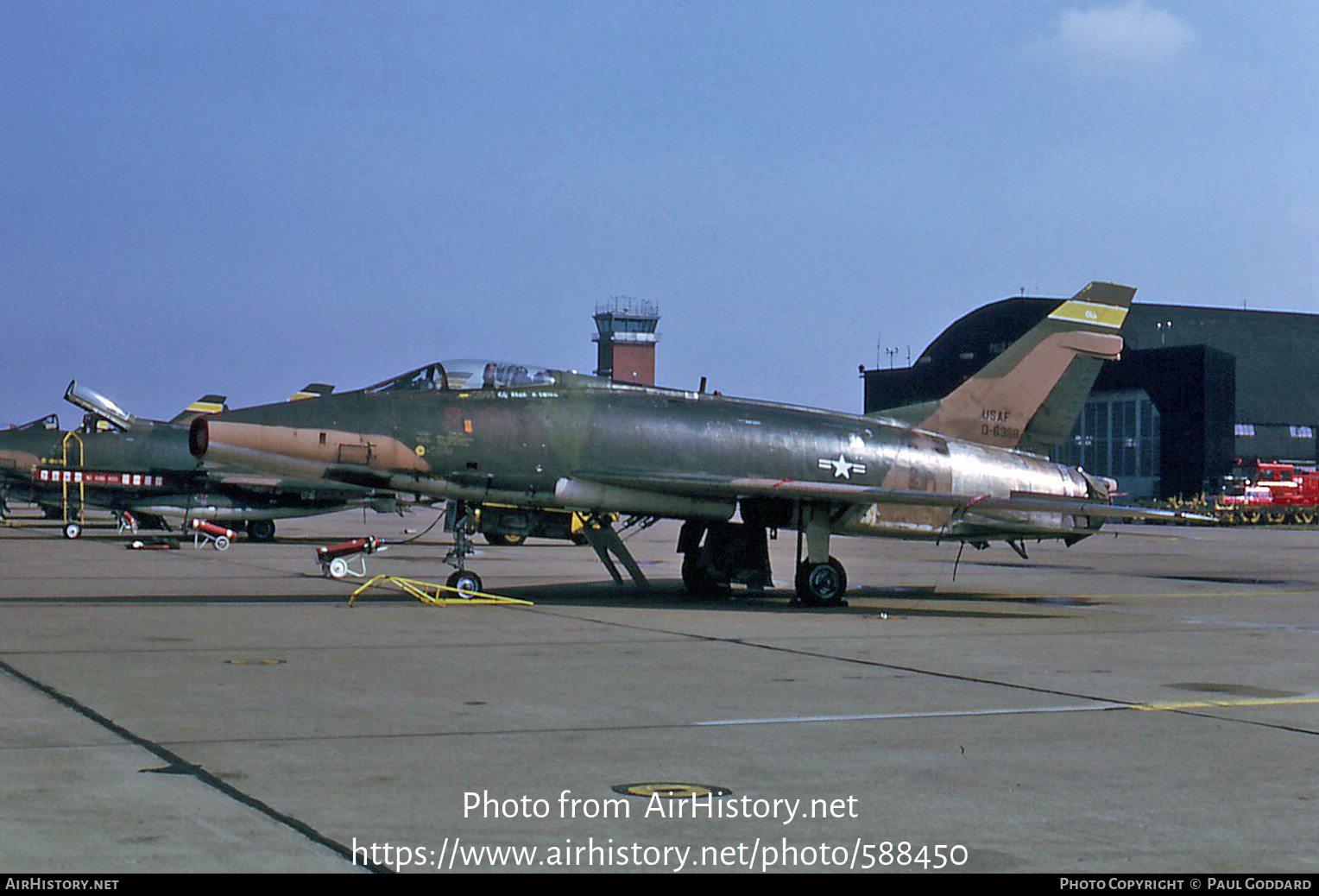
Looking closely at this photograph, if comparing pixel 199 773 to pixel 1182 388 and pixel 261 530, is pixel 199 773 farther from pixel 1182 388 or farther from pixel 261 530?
pixel 1182 388

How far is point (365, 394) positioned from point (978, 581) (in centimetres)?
1133

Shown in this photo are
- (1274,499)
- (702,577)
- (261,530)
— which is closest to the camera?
(702,577)

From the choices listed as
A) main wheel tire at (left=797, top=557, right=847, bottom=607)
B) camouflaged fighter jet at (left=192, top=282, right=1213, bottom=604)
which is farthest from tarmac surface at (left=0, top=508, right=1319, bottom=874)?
camouflaged fighter jet at (left=192, top=282, right=1213, bottom=604)

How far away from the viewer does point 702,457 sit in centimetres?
1761

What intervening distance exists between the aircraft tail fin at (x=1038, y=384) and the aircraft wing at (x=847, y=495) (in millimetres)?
3068

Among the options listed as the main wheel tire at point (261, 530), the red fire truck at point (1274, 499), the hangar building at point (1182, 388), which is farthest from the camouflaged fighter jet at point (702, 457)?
the hangar building at point (1182, 388)

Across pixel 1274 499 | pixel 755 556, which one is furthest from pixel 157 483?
pixel 1274 499

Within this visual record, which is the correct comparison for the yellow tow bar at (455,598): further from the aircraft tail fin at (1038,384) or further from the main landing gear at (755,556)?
the aircraft tail fin at (1038,384)

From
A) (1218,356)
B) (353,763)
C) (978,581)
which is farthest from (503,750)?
(1218,356)

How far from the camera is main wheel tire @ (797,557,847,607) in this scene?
57.3 feet

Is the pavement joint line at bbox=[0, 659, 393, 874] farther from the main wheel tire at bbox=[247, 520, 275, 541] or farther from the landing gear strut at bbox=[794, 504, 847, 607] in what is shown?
the main wheel tire at bbox=[247, 520, 275, 541]

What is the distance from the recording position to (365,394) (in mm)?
16516

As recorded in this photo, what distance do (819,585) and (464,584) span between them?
4.44m

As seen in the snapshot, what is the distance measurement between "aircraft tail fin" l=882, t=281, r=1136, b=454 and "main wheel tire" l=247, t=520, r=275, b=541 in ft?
67.1
